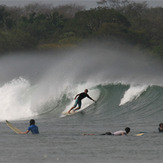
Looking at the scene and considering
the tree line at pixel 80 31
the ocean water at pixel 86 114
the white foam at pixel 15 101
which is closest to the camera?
A: the ocean water at pixel 86 114

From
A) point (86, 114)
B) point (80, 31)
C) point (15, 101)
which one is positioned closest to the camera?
point (86, 114)

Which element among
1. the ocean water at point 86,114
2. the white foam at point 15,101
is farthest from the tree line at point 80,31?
the white foam at point 15,101

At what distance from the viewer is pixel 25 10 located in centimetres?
12731

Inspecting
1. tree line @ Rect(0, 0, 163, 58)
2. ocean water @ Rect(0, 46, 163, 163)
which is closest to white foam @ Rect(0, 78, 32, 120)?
ocean water @ Rect(0, 46, 163, 163)

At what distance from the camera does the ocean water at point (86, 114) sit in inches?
594

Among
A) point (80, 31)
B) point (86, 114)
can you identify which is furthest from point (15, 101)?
point (80, 31)

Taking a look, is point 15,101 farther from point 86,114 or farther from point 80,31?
point 80,31

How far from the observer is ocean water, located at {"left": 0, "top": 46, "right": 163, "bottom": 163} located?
15086 mm

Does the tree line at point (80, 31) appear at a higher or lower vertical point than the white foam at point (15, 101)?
higher

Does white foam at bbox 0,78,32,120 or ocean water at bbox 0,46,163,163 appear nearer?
ocean water at bbox 0,46,163,163

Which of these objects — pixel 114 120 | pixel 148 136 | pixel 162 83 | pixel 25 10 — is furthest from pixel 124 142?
pixel 25 10

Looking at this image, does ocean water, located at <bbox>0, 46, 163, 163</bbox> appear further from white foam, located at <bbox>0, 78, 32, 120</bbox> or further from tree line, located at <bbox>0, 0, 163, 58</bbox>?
tree line, located at <bbox>0, 0, 163, 58</bbox>

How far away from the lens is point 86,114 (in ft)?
82.4

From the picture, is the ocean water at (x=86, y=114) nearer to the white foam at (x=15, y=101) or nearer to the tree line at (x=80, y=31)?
the white foam at (x=15, y=101)
